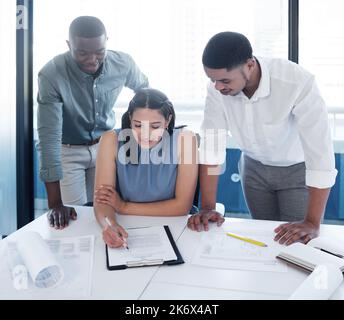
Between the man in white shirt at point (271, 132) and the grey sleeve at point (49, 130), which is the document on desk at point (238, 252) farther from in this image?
the grey sleeve at point (49, 130)

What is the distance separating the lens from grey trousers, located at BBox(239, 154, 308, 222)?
1777mm

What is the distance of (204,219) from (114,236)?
356 millimetres

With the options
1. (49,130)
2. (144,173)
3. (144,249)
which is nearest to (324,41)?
(144,173)

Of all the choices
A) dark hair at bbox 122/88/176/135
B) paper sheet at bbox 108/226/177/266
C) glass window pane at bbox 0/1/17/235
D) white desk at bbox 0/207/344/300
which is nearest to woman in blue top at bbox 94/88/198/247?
dark hair at bbox 122/88/176/135

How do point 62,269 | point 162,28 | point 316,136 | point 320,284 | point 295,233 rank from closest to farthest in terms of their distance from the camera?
1. point 320,284
2. point 62,269
3. point 295,233
4. point 316,136
5. point 162,28

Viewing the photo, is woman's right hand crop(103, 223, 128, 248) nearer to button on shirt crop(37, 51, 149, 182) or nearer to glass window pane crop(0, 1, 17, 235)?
button on shirt crop(37, 51, 149, 182)

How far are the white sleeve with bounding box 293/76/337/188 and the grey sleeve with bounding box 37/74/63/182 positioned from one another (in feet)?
3.60

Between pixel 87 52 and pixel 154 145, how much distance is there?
20.7 inches

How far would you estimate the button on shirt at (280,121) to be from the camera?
1.48 m

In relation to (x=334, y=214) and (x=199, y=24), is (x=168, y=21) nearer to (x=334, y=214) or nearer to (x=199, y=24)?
(x=199, y=24)

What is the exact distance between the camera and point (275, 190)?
1851 mm

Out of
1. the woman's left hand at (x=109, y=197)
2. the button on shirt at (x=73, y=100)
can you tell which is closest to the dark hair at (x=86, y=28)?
the button on shirt at (x=73, y=100)

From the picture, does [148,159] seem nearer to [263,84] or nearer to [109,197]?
[109,197]

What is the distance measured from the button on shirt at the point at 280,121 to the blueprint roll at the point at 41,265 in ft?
2.63
